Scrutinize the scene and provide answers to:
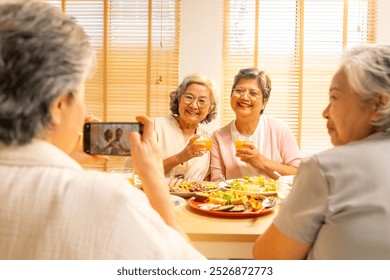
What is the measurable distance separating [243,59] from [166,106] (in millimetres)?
906

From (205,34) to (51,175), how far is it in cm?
341

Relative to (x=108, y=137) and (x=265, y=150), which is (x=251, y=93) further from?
(x=108, y=137)

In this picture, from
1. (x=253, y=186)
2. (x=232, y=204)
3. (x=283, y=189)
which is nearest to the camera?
(x=232, y=204)

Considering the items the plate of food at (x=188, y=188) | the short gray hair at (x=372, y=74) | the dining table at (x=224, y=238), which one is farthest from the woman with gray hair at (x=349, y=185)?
the plate of food at (x=188, y=188)

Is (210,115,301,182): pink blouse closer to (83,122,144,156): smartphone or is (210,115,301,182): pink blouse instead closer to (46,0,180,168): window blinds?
(83,122,144,156): smartphone

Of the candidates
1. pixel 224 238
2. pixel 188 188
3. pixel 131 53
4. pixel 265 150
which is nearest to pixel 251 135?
pixel 265 150

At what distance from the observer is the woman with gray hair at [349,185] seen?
896 mm

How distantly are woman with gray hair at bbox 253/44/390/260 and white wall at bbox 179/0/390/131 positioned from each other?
289 cm

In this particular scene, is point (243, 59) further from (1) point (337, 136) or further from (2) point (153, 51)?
(1) point (337, 136)

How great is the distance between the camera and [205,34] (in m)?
3.86

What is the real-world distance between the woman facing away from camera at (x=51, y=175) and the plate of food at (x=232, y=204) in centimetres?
69

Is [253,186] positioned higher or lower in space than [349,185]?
lower

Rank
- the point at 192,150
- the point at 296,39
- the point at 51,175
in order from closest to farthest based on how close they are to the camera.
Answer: the point at 51,175, the point at 192,150, the point at 296,39

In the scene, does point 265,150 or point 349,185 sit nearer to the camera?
point 349,185
